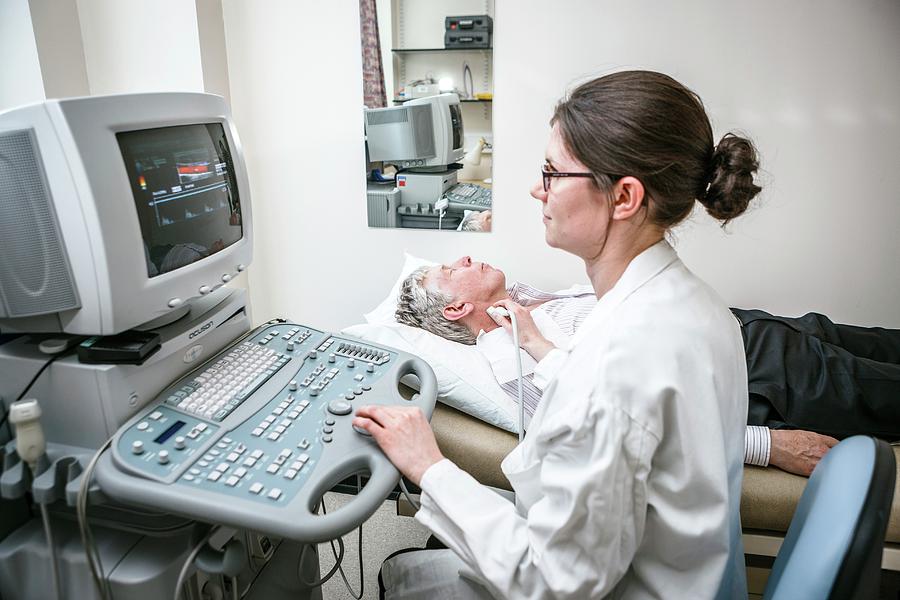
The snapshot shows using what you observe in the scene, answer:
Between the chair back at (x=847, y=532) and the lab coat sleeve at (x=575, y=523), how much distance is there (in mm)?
204

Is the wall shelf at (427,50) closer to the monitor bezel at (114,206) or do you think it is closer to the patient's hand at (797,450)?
the monitor bezel at (114,206)

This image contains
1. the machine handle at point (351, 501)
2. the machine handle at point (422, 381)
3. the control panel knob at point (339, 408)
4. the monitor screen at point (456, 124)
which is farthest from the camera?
the monitor screen at point (456, 124)

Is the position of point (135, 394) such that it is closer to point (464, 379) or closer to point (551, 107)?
point (464, 379)

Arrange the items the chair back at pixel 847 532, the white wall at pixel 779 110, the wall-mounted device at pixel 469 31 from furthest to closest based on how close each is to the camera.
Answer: the wall-mounted device at pixel 469 31, the white wall at pixel 779 110, the chair back at pixel 847 532

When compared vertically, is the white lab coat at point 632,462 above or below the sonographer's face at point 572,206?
below

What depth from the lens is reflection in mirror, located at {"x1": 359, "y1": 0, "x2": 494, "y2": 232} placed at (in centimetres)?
219

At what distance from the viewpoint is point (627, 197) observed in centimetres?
95

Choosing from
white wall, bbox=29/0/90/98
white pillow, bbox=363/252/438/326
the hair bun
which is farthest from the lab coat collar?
white wall, bbox=29/0/90/98

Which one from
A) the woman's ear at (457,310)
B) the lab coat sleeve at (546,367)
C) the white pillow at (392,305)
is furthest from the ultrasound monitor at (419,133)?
the lab coat sleeve at (546,367)

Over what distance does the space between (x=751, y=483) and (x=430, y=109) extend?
5.27 ft

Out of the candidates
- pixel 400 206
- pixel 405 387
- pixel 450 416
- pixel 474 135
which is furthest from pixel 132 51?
pixel 450 416

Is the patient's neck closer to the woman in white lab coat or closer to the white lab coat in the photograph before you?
the woman in white lab coat

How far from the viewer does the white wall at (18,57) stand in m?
1.95

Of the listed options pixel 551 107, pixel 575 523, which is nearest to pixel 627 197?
pixel 575 523
